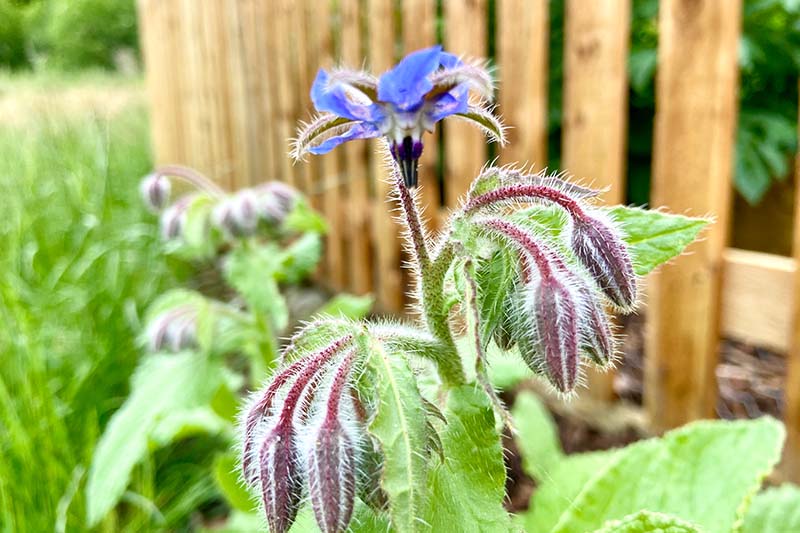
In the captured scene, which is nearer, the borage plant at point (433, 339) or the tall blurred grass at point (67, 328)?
the borage plant at point (433, 339)

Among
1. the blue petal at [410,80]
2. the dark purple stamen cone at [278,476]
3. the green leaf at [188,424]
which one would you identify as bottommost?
the green leaf at [188,424]

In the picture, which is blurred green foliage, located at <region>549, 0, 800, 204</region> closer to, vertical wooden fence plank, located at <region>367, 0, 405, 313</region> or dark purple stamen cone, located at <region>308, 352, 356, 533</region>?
vertical wooden fence plank, located at <region>367, 0, 405, 313</region>

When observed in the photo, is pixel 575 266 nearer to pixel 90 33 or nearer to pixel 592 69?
pixel 592 69

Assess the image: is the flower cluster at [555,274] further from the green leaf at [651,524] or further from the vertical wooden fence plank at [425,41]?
the vertical wooden fence plank at [425,41]

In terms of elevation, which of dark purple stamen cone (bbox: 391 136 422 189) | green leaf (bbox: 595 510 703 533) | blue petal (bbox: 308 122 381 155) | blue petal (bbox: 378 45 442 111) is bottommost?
green leaf (bbox: 595 510 703 533)

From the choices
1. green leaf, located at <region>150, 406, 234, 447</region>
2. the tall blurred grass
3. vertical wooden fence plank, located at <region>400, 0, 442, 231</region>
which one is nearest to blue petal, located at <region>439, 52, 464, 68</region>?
green leaf, located at <region>150, 406, 234, 447</region>

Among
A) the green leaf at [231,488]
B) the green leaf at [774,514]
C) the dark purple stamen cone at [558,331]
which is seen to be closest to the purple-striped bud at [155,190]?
the green leaf at [231,488]

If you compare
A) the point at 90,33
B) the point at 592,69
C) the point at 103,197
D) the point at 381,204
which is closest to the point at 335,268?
the point at 381,204
